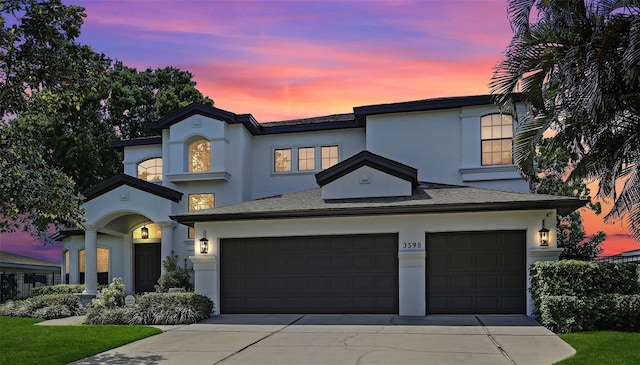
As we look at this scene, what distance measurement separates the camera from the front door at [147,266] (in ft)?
78.3

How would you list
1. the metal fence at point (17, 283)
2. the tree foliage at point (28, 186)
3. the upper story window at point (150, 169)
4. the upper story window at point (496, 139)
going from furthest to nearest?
1. the metal fence at point (17, 283)
2. the upper story window at point (150, 169)
3. the upper story window at point (496, 139)
4. the tree foliage at point (28, 186)

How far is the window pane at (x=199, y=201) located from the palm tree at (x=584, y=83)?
42.1 ft

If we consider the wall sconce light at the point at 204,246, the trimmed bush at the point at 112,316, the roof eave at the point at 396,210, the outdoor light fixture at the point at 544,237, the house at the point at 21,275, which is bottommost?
the house at the point at 21,275

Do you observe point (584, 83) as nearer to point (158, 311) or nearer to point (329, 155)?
point (158, 311)

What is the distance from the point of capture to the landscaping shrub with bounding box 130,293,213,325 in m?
15.6

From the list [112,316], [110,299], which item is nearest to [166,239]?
[110,299]

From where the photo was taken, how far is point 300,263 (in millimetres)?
17141

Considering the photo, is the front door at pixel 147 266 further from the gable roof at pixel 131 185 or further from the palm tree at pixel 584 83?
the palm tree at pixel 584 83

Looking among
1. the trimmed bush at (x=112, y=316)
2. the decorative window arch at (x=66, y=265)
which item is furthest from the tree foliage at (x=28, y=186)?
the decorative window arch at (x=66, y=265)

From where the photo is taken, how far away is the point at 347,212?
16422 mm

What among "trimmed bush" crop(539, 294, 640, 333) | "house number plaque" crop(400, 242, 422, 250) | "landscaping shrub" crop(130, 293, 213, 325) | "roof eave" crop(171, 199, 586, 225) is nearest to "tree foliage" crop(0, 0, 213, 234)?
"landscaping shrub" crop(130, 293, 213, 325)

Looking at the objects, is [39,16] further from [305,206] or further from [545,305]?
[545,305]

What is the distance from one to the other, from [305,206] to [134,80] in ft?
72.1

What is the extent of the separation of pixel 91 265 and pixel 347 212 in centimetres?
1092
